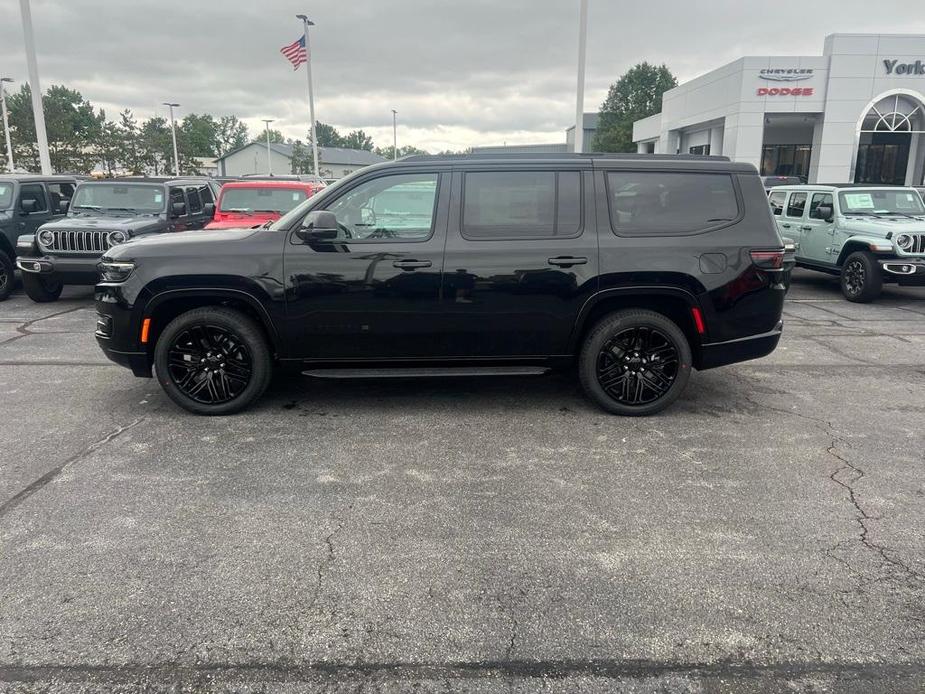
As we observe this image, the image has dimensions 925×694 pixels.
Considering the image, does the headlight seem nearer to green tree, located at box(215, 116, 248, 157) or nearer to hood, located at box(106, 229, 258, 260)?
hood, located at box(106, 229, 258, 260)

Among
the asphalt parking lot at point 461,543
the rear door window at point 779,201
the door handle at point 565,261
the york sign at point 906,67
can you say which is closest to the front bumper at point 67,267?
the asphalt parking lot at point 461,543

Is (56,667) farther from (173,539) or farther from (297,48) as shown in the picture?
(297,48)

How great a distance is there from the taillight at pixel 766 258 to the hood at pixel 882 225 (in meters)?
6.82

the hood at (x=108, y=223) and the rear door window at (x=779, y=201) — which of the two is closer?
the hood at (x=108, y=223)

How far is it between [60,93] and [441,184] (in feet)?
359

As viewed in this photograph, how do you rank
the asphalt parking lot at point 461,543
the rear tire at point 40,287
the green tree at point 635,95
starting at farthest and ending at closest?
the green tree at point 635,95, the rear tire at point 40,287, the asphalt parking lot at point 461,543

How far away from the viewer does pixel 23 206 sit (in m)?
11.2

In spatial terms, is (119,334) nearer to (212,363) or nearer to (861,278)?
(212,363)

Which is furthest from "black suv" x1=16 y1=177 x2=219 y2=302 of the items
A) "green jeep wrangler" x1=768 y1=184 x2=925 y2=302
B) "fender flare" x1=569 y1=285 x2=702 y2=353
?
"green jeep wrangler" x1=768 y1=184 x2=925 y2=302

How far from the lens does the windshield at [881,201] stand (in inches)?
458

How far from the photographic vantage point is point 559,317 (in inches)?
202

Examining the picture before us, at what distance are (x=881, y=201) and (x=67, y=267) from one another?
13218 millimetres

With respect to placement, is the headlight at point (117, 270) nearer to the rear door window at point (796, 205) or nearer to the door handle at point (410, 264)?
the door handle at point (410, 264)

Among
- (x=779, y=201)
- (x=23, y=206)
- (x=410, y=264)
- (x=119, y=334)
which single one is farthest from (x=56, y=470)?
(x=779, y=201)
